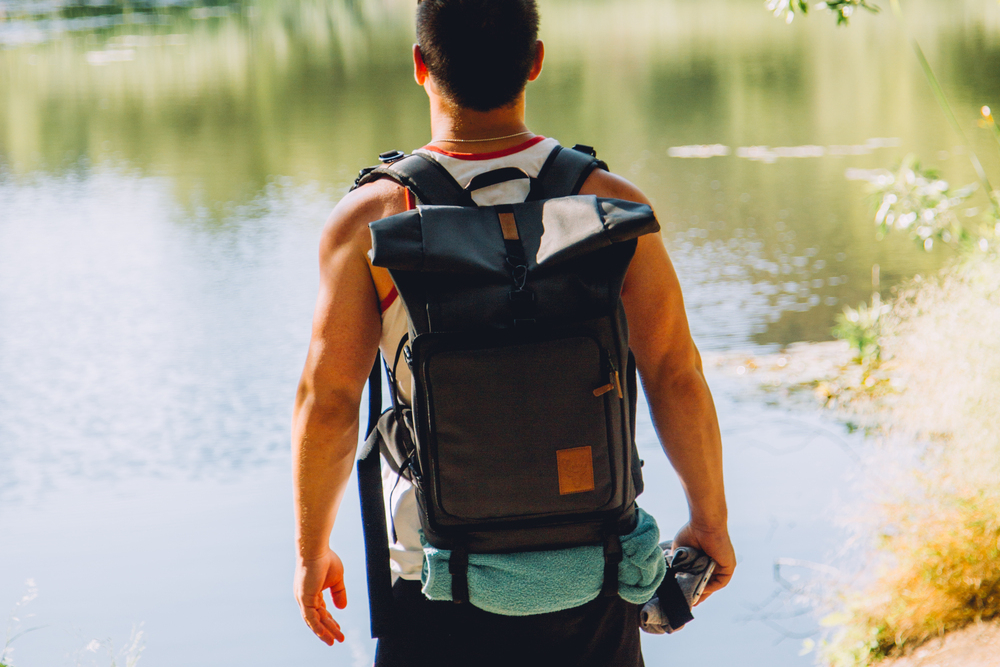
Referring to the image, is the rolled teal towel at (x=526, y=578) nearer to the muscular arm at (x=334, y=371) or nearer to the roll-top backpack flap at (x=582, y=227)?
the muscular arm at (x=334, y=371)

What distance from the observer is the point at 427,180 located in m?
1.17

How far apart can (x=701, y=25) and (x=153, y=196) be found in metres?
12.7

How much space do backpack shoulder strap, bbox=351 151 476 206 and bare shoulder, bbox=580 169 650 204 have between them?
15cm

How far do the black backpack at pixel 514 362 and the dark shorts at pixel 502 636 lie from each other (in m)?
0.07

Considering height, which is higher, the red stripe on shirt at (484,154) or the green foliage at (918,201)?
the red stripe on shirt at (484,154)

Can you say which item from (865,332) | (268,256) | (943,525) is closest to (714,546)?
(943,525)

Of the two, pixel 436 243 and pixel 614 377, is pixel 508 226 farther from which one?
pixel 614 377

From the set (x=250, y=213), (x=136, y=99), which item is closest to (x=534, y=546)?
(x=250, y=213)

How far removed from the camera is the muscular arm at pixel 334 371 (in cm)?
118

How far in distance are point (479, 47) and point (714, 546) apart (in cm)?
72

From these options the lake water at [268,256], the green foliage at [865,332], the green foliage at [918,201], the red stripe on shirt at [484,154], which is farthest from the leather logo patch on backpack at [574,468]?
the green foliage at [865,332]

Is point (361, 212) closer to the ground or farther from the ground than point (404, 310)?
farther from the ground

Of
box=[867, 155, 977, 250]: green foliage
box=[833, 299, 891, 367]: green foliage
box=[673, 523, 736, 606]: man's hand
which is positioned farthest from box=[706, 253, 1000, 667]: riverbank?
box=[673, 523, 736, 606]: man's hand

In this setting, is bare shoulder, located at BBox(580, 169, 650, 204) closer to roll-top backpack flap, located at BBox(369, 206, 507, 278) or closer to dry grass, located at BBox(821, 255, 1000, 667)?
roll-top backpack flap, located at BBox(369, 206, 507, 278)
